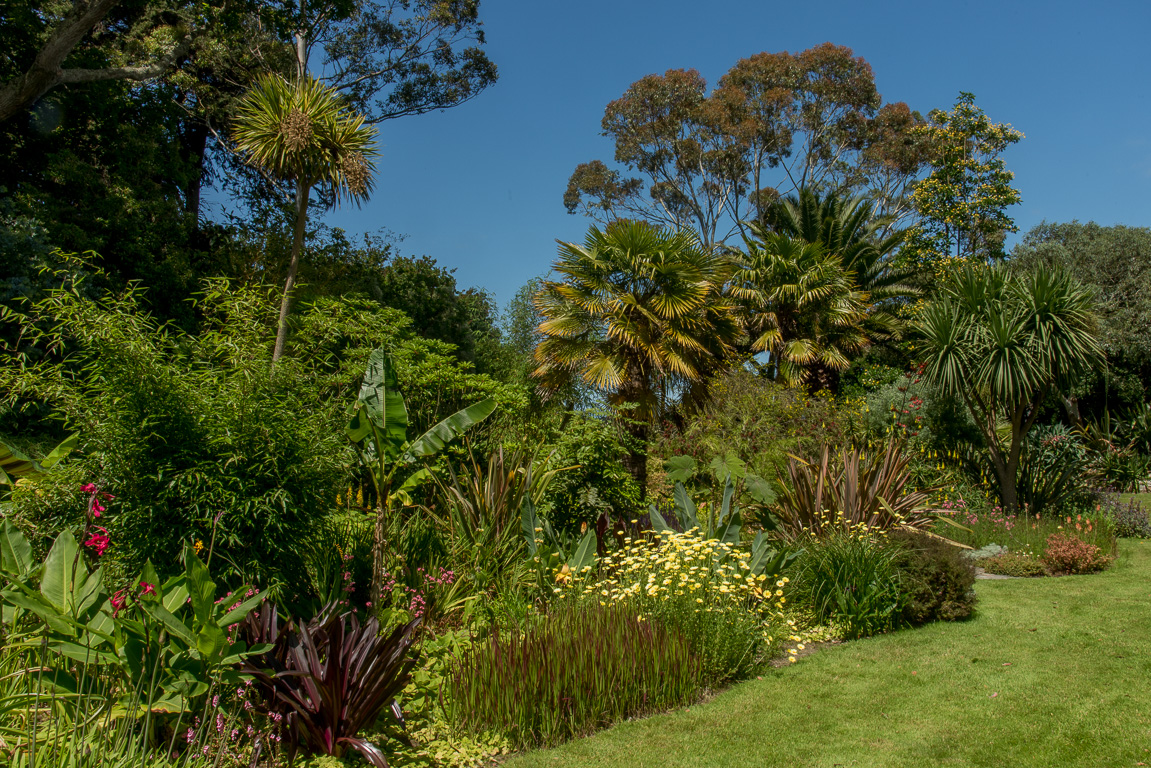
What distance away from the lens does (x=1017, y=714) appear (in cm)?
485

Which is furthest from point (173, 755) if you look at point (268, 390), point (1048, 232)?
point (1048, 232)

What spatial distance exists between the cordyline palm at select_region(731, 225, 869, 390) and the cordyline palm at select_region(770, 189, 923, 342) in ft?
9.91

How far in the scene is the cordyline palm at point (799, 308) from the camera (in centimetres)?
1867

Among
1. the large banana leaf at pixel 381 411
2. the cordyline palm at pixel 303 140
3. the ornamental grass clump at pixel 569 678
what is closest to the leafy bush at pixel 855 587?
the ornamental grass clump at pixel 569 678

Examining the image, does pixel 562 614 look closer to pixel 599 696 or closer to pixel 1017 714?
pixel 599 696

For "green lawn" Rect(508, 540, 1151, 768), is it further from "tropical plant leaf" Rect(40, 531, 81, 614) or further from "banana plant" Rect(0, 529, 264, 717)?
"tropical plant leaf" Rect(40, 531, 81, 614)

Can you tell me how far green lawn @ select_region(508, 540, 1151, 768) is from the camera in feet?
14.4

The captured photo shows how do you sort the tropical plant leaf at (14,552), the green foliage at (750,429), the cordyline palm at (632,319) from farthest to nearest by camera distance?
1. the cordyline palm at (632,319)
2. the green foliage at (750,429)
3. the tropical plant leaf at (14,552)

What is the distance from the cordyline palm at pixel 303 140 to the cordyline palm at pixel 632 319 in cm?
437

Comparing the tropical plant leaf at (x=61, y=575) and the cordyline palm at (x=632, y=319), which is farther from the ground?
the cordyline palm at (x=632, y=319)

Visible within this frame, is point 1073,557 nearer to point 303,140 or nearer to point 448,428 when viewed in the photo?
point 448,428

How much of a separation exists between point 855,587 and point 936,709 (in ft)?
6.67

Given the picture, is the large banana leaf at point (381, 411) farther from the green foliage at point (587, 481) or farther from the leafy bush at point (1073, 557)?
the leafy bush at point (1073, 557)

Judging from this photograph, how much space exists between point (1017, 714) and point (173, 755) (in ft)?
17.7
